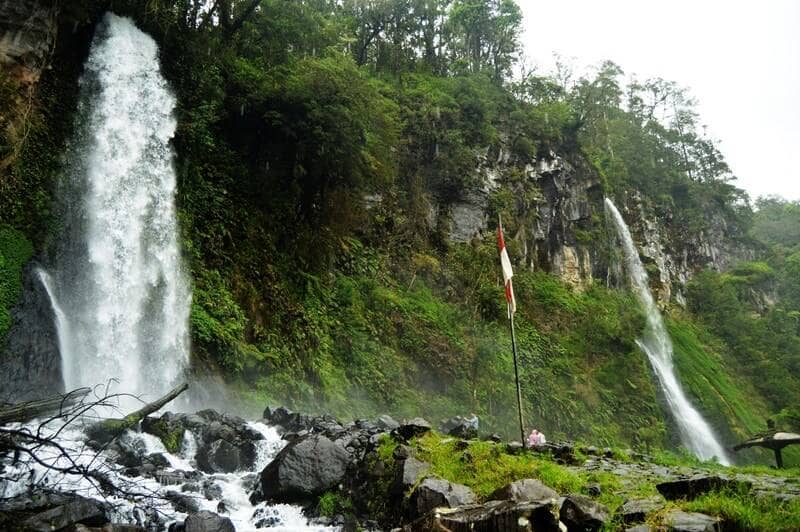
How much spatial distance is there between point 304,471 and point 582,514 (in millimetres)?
3910

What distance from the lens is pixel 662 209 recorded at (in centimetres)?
3916

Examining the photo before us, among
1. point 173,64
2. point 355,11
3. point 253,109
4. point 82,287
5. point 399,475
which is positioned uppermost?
point 355,11

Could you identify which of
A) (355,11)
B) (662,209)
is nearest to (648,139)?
(662,209)

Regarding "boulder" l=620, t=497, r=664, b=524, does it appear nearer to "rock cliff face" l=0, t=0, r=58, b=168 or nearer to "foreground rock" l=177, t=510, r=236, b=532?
"foreground rock" l=177, t=510, r=236, b=532

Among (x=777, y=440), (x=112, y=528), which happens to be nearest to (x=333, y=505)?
(x=112, y=528)

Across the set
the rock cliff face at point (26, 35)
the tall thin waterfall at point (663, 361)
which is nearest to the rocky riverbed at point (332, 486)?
the rock cliff face at point (26, 35)

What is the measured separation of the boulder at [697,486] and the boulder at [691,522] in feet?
2.34

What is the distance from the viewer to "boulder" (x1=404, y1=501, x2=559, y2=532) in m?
4.59

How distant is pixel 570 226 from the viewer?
29.3m

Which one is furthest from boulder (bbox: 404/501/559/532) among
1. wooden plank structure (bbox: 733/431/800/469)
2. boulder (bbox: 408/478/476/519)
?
wooden plank structure (bbox: 733/431/800/469)

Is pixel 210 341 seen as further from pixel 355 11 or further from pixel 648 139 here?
pixel 648 139

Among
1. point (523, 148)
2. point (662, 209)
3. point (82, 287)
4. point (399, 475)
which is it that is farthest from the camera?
point (662, 209)

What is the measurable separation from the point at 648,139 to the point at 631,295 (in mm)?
18557

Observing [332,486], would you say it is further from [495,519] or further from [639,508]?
[639,508]
